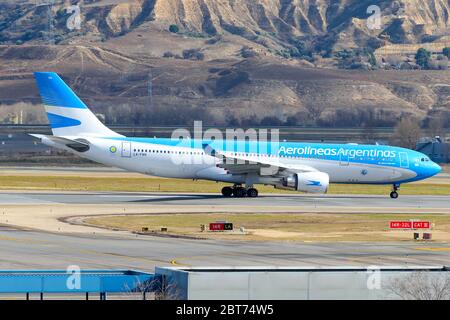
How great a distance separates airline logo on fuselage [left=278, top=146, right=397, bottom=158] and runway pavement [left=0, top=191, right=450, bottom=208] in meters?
3.52

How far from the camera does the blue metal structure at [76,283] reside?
32.4 meters

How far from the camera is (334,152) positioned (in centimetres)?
9025

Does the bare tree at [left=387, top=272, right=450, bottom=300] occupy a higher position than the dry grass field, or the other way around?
the dry grass field

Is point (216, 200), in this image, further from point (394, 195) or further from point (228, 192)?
point (394, 195)

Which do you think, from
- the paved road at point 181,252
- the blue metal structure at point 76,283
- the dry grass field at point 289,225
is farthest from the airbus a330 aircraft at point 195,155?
the blue metal structure at point 76,283

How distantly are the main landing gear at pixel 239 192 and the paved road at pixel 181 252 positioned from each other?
1134 inches

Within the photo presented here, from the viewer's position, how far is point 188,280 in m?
30.0

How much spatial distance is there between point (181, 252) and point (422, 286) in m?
23.9

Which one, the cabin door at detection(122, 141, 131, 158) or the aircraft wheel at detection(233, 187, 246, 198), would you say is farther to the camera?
the aircraft wheel at detection(233, 187, 246, 198)

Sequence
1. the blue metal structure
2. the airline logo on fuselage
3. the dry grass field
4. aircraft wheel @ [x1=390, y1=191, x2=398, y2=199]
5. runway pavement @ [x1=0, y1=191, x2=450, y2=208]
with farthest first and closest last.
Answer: aircraft wheel @ [x1=390, y1=191, x2=398, y2=199] → the airline logo on fuselage → runway pavement @ [x1=0, y1=191, x2=450, y2=208] → the dry grass field → the blue metal structure

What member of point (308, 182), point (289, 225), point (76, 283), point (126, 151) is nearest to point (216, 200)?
point (308, 182)

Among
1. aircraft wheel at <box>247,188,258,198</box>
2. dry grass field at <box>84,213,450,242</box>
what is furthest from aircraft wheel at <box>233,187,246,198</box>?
dry grass field at <box>84,213,450,242</box>

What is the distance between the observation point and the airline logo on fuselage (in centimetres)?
8969

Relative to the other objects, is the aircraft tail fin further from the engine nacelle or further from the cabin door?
the engine nacelle
